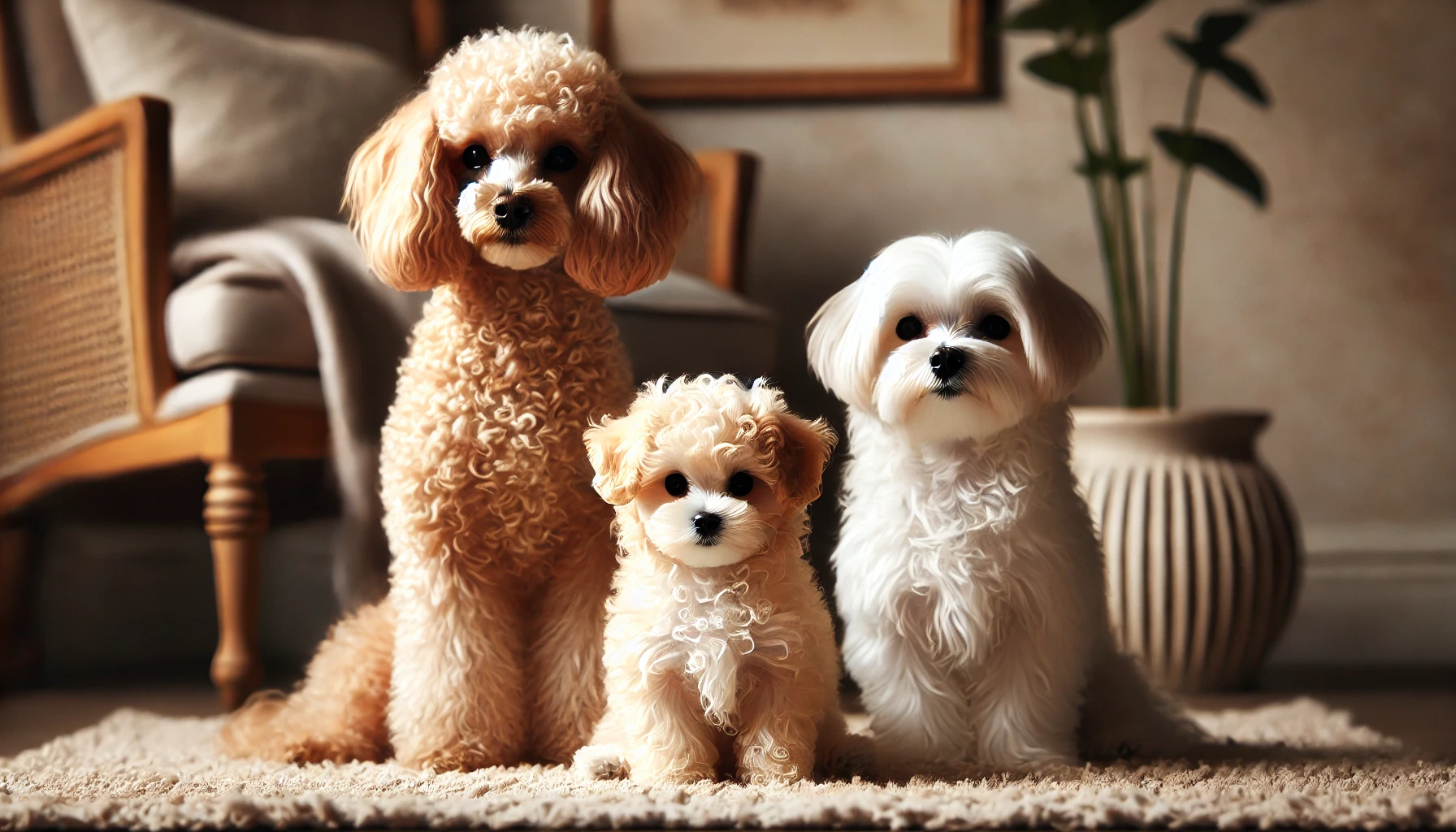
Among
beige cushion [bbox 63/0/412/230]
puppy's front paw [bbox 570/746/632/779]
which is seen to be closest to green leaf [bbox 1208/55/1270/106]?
beige cushion [bbox 63/0/412/230]

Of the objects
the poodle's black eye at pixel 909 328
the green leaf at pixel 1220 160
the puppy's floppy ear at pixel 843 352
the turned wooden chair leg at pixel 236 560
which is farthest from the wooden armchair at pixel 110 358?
the green leaf at pixel 1220 160

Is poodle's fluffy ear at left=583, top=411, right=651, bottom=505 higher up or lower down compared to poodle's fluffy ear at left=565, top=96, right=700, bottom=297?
lower down

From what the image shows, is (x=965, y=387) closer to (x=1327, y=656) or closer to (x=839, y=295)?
(x=839, y=295)

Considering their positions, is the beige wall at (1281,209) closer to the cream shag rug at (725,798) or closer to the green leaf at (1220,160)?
the green leaf at (1220,160)

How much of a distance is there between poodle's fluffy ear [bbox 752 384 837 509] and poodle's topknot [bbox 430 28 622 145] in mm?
403

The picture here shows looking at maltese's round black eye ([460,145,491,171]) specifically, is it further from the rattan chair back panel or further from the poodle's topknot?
the rattan chair back panel

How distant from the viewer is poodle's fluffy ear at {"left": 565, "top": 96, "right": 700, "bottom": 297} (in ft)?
4.51

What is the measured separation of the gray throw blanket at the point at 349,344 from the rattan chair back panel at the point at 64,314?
0.49ft

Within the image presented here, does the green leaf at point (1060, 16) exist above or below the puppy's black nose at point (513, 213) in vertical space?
above

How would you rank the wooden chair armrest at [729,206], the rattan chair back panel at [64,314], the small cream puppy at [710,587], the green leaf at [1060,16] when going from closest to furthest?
the small cream puppy at [710,587], the rattan chair back panel at [64,314], the green leaf at [1060,16], the wooden chair armrest at [729,206]

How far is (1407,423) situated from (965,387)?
1.88m

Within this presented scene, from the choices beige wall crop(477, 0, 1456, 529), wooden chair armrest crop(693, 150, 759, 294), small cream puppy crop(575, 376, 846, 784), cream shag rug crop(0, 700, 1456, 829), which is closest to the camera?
cream shag rug crop(0, 700, 1456, 829)

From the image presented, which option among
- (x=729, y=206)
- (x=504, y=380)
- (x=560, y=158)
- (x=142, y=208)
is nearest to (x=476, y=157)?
(x=560, y=158)

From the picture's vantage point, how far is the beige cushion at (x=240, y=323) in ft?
5.82
